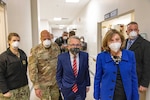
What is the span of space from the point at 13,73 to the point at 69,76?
716 mm

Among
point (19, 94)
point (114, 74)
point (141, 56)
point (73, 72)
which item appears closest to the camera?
point (114, 74)

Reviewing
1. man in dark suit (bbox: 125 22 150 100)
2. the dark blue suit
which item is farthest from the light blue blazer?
man in dark suit (bbox: 125 22 150 100)

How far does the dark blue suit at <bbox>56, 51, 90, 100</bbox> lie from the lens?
2.04 m

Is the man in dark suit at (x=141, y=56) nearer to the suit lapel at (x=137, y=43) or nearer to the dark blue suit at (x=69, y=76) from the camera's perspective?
the suit lapel at (x=137, y=43)

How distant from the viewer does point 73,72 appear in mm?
2039

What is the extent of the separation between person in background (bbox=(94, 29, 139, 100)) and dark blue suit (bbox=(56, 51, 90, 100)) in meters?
0.35

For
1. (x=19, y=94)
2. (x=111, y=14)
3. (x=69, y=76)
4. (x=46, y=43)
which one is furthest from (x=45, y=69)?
(x=111, y=14)

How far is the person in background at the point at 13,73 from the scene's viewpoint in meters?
2.02

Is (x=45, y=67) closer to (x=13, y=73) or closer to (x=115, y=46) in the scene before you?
(x=13, y=73)

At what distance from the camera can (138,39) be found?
256 centimetres

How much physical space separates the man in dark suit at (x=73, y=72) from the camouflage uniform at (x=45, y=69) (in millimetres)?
489

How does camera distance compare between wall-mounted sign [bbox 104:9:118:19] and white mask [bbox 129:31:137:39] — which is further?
wall-mounted sign [bbox 104:9:118:19]

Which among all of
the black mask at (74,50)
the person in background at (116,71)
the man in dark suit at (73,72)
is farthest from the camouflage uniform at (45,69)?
the person in background at (116,71)

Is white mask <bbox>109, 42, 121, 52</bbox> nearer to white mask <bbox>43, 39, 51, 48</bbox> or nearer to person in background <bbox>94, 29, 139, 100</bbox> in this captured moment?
person in background <bbox>94, 29, 139, 100</bbox>
